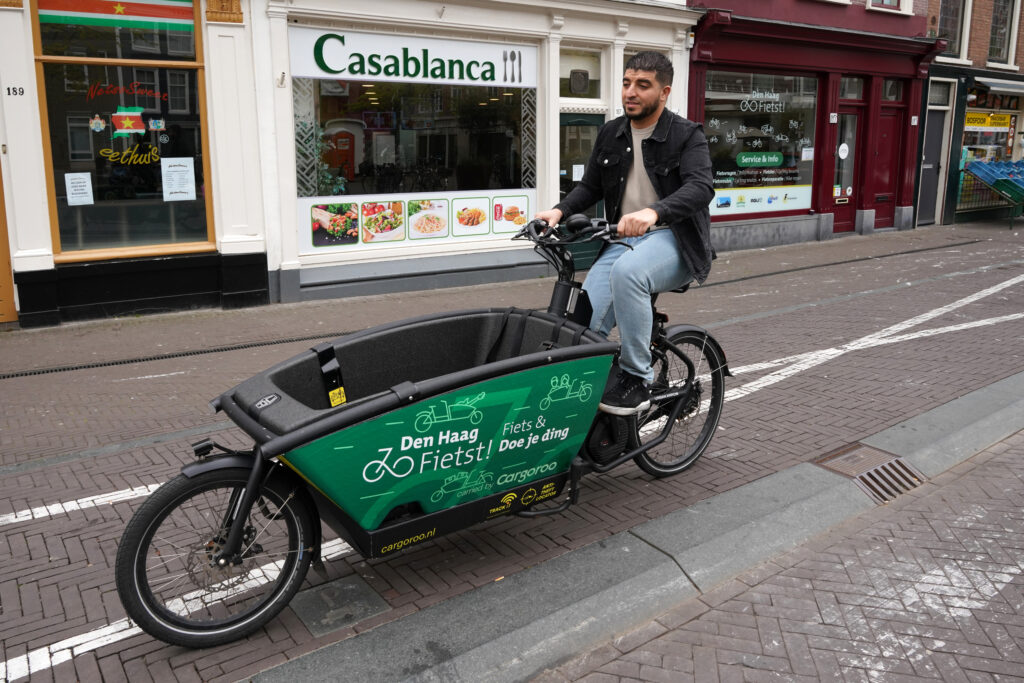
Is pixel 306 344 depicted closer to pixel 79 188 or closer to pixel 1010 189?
pixel 79 188

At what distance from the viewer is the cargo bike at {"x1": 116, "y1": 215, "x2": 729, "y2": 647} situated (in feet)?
8.96

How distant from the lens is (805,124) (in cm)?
1616

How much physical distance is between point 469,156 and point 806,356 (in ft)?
19.3

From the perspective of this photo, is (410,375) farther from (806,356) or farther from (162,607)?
(806,356)

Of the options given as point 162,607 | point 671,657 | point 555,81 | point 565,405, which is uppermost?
point 555,81

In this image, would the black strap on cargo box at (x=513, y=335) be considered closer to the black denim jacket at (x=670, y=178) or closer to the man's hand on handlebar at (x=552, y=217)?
the man's hand on handlebar at (x=552, y=217)

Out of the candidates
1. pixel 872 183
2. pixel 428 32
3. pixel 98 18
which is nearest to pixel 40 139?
pixel 98 18

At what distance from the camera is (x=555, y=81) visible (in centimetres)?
1182

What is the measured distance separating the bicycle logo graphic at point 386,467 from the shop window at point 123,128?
23.2ft

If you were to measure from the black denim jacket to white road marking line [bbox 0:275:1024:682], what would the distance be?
205 centimetres

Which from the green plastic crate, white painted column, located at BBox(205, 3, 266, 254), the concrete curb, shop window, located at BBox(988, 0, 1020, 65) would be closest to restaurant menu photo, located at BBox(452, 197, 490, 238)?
white painted column, located at BBox(205, 3, 266, 254)

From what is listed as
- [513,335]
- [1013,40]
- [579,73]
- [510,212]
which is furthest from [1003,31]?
[513,335]

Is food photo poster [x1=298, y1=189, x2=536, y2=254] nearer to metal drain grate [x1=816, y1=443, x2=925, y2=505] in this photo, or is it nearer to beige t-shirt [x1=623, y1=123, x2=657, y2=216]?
beige t-shirt [x1=623, y1=123, x2=657, y2=216]

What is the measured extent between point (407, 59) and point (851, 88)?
10.5m
